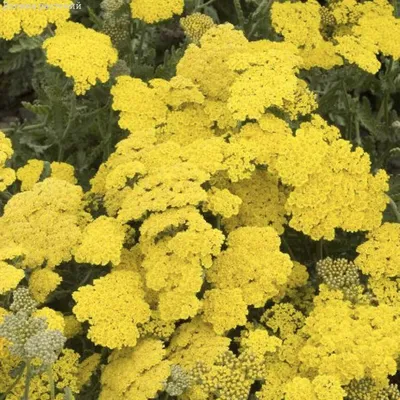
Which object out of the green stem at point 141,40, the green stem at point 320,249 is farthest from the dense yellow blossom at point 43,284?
the green stem at point 141,40

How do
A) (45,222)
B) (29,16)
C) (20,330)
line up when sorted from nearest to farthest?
(20,330)
(45,222)
(29,16)

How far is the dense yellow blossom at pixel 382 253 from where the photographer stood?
13.4 ft

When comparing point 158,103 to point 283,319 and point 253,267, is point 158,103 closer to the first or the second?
point 253,267

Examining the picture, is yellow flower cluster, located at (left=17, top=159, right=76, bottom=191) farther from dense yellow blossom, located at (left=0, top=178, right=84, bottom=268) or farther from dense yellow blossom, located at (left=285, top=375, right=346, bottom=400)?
dense yellow blossom, located at (left=285, top=375, right=346, bottom=400)

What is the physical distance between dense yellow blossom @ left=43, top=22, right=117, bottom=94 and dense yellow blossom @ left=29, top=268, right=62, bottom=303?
3.78ft

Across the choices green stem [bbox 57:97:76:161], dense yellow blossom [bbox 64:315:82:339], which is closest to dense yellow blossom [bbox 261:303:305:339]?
dense yellow blossom [bbox 64:315:82:339]

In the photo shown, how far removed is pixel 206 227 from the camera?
3785mm

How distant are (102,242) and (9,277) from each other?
0.47 meters

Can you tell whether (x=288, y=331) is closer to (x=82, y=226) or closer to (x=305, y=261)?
(x=305, y=261)

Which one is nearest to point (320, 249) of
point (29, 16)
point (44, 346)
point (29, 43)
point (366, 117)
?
point (366, 117)

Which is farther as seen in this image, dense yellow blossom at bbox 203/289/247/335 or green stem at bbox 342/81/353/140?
green stem at bbox 342/81/353/140

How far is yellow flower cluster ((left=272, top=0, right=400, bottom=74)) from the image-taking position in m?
4.84

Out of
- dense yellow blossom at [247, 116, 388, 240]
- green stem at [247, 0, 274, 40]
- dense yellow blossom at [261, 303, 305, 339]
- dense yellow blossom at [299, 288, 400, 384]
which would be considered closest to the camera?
dense yellow blossom at [299, 288, 400, 384]

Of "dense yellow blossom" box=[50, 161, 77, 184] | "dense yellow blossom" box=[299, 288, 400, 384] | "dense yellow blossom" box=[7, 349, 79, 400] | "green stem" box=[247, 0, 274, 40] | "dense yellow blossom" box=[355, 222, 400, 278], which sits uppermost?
"green stem" box=[247, 0, 274, 40]
